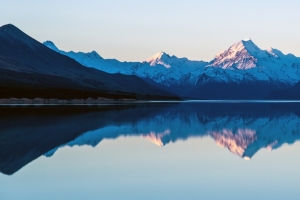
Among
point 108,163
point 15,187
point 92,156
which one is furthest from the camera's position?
point 92,156

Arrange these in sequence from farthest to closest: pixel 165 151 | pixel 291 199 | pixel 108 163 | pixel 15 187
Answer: pixel 165 151 < pixel 108 163 < pixel 15 187 < pixel 291 199

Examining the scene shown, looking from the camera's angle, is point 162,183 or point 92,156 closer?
point 162,183

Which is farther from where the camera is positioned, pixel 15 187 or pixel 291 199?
pixel 15 187

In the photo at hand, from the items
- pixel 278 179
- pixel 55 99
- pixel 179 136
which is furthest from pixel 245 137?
pixel 55 99

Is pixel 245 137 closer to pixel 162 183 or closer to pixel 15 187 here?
pixel 162 183

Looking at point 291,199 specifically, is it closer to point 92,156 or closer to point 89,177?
point 89,177

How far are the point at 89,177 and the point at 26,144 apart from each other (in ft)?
47.1

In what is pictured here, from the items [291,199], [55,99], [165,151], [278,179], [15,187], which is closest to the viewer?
[291,199]

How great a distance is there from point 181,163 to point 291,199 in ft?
34.4

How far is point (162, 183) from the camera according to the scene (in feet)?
75.9

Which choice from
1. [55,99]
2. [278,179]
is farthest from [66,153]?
[55,99]

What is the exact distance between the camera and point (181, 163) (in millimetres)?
29812

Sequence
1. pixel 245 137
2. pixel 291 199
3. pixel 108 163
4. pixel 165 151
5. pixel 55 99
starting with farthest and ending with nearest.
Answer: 1. pixel 55 99
2. pixel 245 137
3. pixel 165 151
4. pixel 108 163
5. pixel 291 199

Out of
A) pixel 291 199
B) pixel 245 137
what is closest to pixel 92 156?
pixel 291 199
